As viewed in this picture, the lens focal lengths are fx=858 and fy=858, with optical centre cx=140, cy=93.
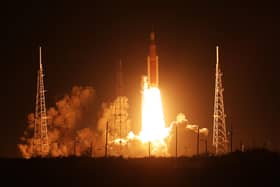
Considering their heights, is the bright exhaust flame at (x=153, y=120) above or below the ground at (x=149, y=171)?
above

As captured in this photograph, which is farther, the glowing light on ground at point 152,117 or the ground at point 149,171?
the glowing light on ground at point 152,117

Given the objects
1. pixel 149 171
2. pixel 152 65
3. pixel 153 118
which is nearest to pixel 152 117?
pixel 153 118

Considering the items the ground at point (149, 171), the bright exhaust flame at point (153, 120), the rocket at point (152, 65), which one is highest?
the rocket at point (152, 65)

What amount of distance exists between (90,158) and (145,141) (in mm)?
59929

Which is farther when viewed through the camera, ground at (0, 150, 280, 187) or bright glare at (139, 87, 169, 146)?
bright glare at (139, 87, 169, 146)

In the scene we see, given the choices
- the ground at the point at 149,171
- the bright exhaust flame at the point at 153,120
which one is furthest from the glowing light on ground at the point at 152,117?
the ground at the point at 149,171

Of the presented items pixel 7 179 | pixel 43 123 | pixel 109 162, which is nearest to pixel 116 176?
pixel 109 162

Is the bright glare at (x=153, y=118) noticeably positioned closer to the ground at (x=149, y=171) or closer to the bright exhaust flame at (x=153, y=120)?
the bright exhaust flame at (x=153, y=120)

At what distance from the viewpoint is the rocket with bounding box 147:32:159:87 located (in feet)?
346

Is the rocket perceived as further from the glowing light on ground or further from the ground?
the ground

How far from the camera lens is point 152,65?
105812mm

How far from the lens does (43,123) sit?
94.7m

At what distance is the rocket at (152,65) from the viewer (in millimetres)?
105500

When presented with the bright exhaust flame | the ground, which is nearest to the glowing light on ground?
the bright exhaust flame
